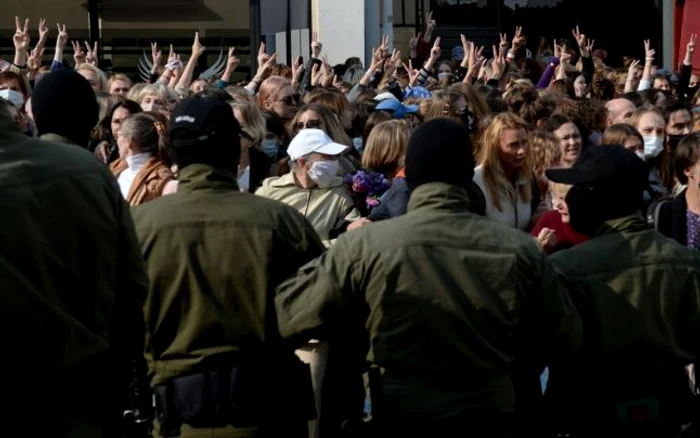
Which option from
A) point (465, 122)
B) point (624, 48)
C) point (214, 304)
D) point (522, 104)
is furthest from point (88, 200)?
point (624, 48)

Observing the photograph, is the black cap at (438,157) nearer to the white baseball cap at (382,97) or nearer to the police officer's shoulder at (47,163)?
the police officer's shoulder at (47,163)

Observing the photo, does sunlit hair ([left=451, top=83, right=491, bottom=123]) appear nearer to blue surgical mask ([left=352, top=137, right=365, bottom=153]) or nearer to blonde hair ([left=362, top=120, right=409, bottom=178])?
blue surgical mask ([left=352, top=137, right=365, bottom=153])

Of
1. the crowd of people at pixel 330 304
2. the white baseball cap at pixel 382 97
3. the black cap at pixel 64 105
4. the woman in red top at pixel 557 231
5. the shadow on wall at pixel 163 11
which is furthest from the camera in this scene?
the shadow on wall at pixel 163 11

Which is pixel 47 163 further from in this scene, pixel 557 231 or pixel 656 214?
pixel 656 214

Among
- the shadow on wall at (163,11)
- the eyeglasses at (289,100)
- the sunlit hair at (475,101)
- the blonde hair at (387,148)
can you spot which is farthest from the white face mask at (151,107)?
the shadow on wall at (163,11)

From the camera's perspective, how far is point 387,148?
8023 mm

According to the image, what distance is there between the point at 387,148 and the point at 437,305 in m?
3.61

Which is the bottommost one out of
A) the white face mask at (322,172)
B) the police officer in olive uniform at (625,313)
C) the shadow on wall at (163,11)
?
the police officer in olive uniform at (625,313)

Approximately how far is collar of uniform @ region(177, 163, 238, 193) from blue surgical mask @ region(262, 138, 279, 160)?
366cm

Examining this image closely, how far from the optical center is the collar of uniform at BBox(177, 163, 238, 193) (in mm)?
4836

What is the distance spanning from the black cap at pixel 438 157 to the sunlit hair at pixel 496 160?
3107 mm

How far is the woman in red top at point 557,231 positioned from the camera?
667 cm

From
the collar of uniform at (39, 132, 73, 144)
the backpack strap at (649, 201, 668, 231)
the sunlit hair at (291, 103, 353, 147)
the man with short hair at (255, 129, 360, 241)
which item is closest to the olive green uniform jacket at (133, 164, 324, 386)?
the collar of uniform at (39, 132, 73, 144)

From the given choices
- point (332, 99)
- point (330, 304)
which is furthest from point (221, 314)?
point (332, 99)
